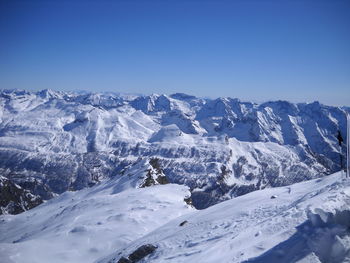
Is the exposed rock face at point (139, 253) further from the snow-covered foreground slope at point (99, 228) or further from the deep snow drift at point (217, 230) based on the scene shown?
the snow-covered foreground slope at point (99, 228)

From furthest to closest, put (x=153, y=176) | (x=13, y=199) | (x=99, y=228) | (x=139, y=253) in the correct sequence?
(x=13, y=199)
(x=153, y=176)
(x=99, y=228)
(x=139, y=253)

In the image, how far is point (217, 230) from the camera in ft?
79.6

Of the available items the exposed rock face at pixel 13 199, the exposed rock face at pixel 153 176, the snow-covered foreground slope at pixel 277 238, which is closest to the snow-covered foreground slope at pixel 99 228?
the exposed rock face at pixel 153 176

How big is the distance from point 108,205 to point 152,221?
1771 cm

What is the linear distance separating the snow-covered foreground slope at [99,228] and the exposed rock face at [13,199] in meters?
77.1

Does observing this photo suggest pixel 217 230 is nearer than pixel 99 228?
Yes

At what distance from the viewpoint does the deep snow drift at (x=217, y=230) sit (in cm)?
1417

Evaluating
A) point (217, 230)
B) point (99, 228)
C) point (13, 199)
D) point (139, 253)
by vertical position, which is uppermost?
point (217, 230)

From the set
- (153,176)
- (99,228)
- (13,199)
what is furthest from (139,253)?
(13,199)

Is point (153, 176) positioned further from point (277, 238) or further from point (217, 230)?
point (277, 238)

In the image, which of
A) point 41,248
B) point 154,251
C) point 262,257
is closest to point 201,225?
point 154,251

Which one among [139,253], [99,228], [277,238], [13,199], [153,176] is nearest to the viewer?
[277,238]

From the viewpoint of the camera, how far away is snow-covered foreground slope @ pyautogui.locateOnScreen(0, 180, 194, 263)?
38812mm

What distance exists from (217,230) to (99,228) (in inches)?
1106
